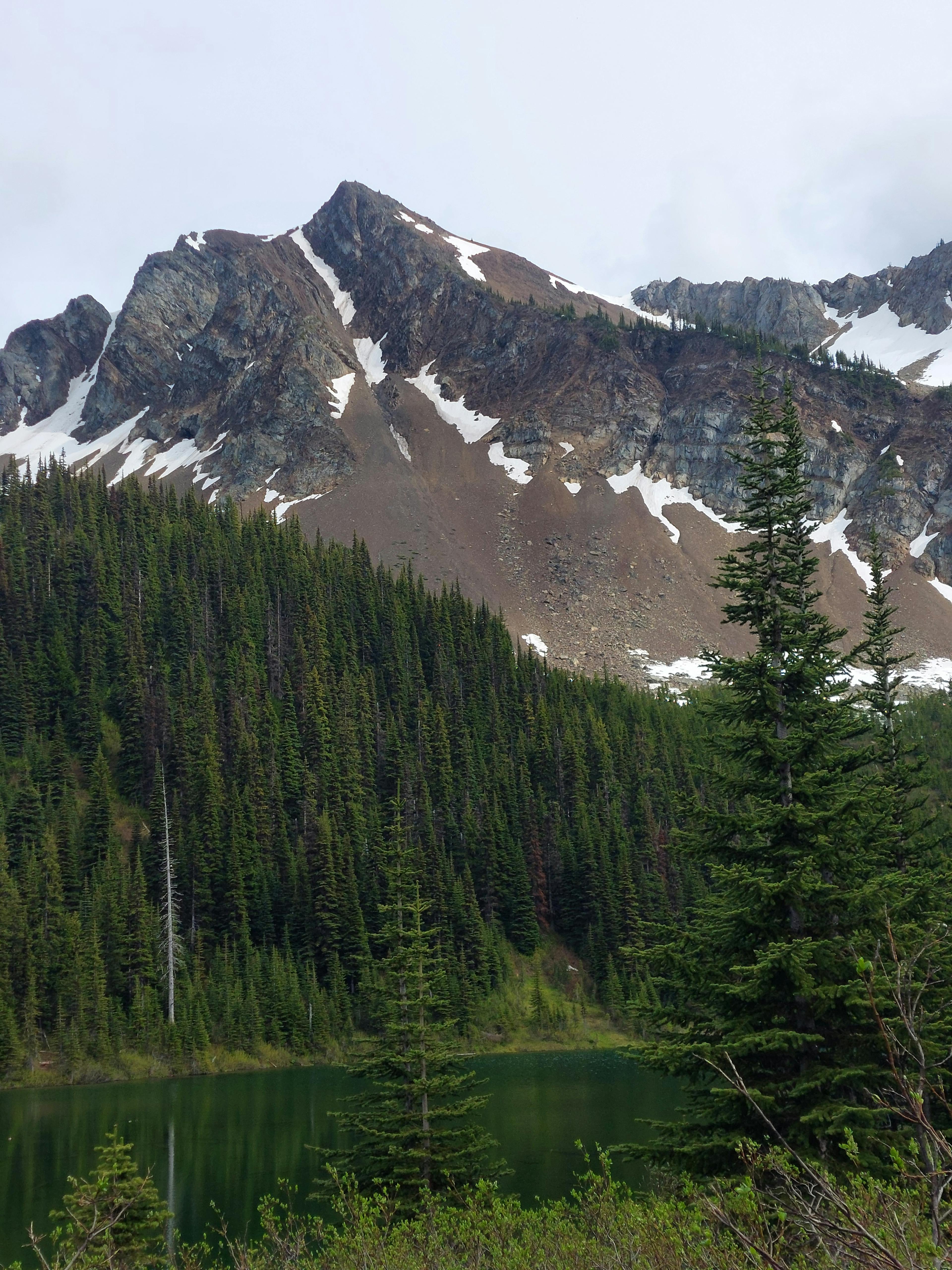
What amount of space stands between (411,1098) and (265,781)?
7376 centimetres

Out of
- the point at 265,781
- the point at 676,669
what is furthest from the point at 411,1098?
the point at 676,669

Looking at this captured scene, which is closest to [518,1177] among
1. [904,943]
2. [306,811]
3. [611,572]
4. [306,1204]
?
[306,1204]

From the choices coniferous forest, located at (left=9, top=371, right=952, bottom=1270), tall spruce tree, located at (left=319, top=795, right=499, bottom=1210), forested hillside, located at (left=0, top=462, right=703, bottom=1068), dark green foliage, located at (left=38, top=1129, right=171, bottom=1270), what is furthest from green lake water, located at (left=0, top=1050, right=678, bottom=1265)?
forested hillside, located at (left=0, top=462, right=703, bottom=1068)

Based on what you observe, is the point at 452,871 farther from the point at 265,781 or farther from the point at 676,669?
the point at 676,669

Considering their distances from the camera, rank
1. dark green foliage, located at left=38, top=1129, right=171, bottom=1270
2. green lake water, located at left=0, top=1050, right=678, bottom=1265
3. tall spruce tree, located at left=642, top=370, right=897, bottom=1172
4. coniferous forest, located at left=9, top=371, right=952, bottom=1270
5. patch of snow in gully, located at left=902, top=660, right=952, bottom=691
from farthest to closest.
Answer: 1. patch of snow in gully, located at left=902, top=660, right=952, bottom=691
2. green lake water, located at left=0, top=1050, right=678, bottom=1265
3. dark green foliage, located at left=38, top=1129, right=171, bottom=1270
4. tall spruce tree, located at left=642, top=370, right=897, bottom=1172
5. coniferous forest, located at left=9, top=371, right=952, bottom=1270

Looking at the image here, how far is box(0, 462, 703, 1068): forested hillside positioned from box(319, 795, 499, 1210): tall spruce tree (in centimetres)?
3445

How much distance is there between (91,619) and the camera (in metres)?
107

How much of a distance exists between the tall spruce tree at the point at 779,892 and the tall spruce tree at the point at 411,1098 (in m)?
6.04

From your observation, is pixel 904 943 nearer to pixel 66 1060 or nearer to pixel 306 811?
pixel 66 1060

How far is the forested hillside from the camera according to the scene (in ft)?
241

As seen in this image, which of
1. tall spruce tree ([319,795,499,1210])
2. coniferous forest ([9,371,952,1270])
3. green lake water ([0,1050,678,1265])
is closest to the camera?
coniferous forest ([9,371,952,1270])

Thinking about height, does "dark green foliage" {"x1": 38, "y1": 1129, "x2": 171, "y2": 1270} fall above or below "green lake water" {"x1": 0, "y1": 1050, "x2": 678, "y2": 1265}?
above

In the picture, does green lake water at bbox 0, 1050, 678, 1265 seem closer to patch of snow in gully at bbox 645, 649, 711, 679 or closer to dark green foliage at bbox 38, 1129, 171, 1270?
dark green foliage at bbox 38, 1129, 171, 1270

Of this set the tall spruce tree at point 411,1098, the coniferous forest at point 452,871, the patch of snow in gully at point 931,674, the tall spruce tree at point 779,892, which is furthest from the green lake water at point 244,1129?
the patch of snow in gully at point 931,674
